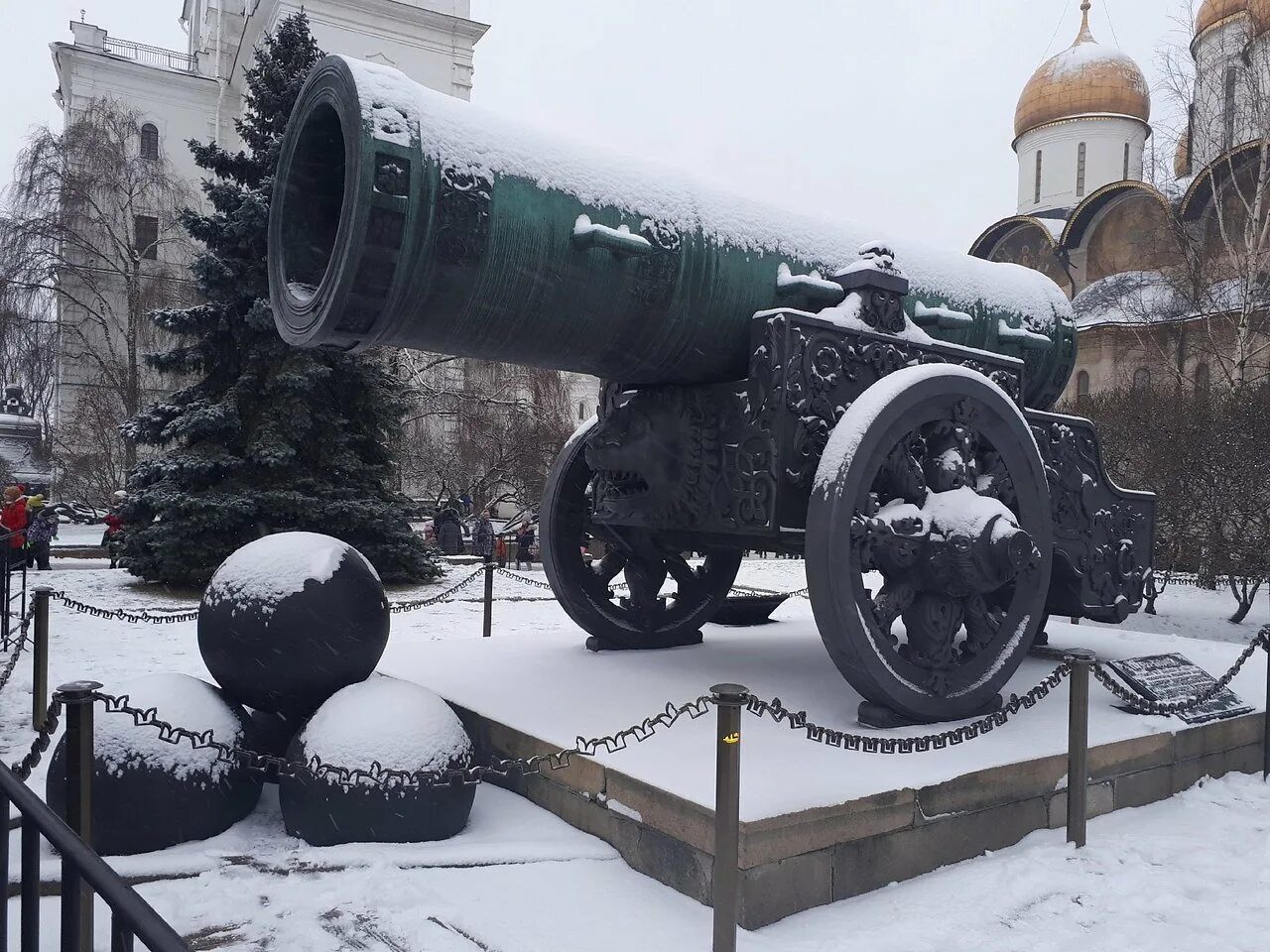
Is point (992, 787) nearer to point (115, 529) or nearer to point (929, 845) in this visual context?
point (929, 845)

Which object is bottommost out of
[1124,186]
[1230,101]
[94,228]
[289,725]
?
[289,725]

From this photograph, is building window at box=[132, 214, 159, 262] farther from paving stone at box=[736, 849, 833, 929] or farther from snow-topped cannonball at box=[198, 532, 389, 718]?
paving stone at box=[736, 849, 833, 929]

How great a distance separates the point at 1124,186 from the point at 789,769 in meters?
25.9

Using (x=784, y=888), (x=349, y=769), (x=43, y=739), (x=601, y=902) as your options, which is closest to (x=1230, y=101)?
(x=784, y=888)

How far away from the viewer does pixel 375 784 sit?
3402mm

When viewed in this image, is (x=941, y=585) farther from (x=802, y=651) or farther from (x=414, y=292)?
(x=414, y=292)

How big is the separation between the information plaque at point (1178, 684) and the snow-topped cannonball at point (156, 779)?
3.87 meters

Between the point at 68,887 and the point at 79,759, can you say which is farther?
the point at 79,759

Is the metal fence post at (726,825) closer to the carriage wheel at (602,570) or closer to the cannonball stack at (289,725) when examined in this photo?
the cannonball stack at (289,725)

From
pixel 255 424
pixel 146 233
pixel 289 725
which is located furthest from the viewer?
pixel 146 233

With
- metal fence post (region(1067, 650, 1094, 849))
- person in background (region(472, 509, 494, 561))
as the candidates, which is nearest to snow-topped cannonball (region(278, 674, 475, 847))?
metal fence post (region(1067, 650, 1094, 849))

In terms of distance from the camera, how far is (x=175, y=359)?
1261 centimetres

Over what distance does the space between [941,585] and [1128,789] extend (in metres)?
1.29

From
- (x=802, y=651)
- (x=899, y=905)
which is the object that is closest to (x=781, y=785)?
(x=899, y=905)
